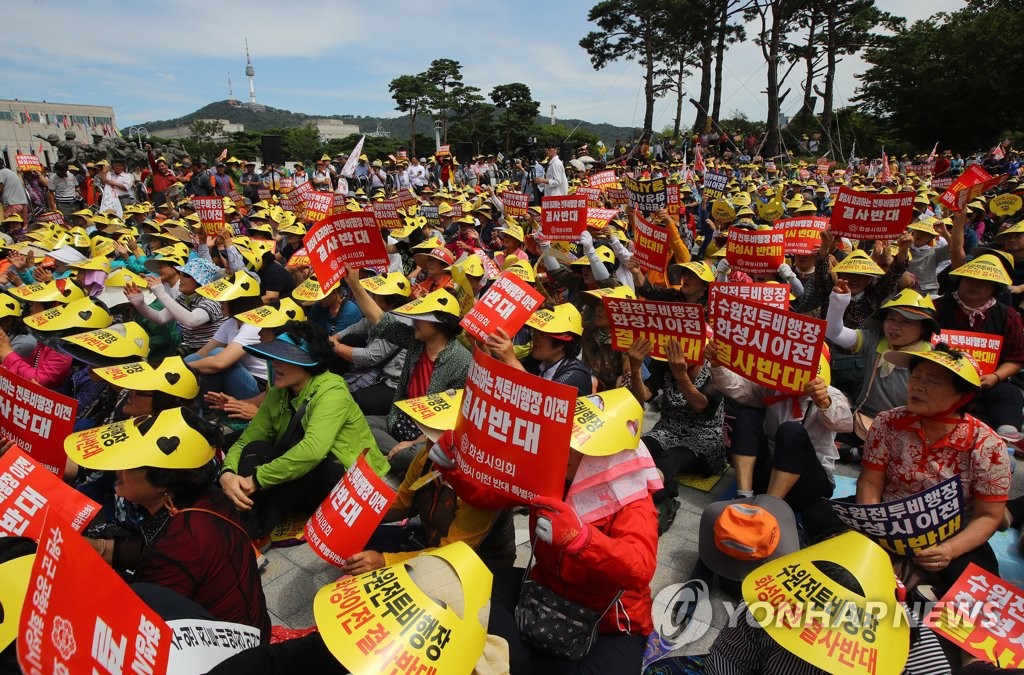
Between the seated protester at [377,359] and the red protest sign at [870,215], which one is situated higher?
the red protest sign at [870,215]

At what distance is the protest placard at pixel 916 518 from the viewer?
2779 millimetres

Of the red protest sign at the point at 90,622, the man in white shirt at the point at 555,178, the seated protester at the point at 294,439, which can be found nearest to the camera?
the red protest sign at the point at 90,622

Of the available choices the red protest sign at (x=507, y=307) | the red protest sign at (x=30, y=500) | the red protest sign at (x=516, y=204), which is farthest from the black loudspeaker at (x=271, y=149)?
the red protest sign at (x=30, y=500)

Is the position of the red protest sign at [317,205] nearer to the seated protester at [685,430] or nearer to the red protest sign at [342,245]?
the red protest sign at [342,245]

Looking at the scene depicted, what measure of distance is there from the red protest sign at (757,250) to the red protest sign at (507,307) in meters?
3.61

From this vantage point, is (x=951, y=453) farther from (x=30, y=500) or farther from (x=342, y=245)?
(x=342, y=245)

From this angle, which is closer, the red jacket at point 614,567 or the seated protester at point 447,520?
the red jacket at point 614,567

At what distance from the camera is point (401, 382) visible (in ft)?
16.1

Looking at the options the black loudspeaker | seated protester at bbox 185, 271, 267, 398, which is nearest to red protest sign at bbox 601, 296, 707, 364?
seated protester at bbox 185, 271, 267, 398

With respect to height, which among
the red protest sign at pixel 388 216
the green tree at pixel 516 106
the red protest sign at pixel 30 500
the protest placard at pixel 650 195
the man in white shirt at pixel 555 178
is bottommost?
the red protest sign at pixel 30 500

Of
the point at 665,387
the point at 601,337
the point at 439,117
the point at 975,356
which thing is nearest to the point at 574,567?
the point at 665,387

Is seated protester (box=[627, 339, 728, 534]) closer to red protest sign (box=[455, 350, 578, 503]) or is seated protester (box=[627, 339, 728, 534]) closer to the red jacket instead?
the red jacket

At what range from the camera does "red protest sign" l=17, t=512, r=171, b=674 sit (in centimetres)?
150

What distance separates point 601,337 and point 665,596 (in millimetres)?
2410
